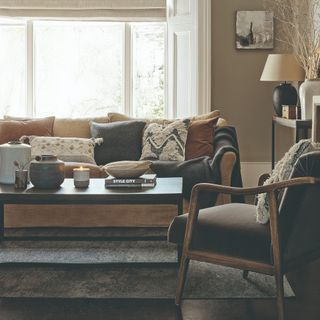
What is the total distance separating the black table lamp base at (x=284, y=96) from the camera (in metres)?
6.12

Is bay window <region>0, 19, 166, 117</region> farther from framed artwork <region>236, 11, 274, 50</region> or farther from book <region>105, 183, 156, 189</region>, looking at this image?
book <region>105, 183, 156, 189</region>

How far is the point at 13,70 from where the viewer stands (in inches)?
269

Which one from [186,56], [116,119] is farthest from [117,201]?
[186,56]

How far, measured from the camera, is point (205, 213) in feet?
11.1

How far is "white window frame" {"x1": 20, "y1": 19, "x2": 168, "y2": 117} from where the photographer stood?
6754mm

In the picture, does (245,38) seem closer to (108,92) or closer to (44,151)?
(108,92)

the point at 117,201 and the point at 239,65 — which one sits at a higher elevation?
the point at 239,65

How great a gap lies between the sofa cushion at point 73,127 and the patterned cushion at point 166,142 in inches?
21.8

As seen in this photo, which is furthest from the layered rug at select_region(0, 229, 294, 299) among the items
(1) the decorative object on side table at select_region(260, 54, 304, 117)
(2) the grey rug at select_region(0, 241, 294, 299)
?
(1) the decorative object on side table at select_region(260, 54, 304, 117)

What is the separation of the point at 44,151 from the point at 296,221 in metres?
2.82

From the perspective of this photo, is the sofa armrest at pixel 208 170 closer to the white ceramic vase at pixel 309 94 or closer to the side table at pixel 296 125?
the side table at pixel 296 125

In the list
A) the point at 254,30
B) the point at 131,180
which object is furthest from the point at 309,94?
the point at 131,180

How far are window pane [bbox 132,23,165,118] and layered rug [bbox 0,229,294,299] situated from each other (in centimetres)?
266

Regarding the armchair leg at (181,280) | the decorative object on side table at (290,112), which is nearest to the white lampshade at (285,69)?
the decorative object on side table at (290,112)
